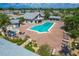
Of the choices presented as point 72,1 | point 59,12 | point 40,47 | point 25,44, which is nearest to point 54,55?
point 40,47

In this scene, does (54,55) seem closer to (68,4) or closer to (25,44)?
(25,44)

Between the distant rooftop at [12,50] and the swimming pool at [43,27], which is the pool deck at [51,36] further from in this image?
the distant rooftop at [12,50]

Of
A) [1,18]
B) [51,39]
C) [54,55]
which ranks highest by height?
[1,18]

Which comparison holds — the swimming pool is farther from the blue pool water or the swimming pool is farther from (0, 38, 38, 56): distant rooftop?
(0, 38, 38, 56): distant rooftop

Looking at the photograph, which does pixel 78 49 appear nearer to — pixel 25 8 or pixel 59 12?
pixel 59 12

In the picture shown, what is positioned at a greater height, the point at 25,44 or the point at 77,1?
the point at 77,1

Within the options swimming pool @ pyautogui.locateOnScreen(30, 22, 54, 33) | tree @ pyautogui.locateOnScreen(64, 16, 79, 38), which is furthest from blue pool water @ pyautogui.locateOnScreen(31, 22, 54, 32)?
tree @ pyautogui.locateOnScreen(64, 16, 79, 38)
